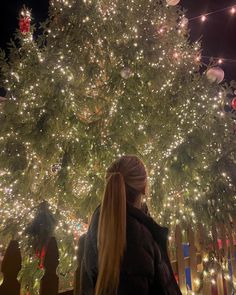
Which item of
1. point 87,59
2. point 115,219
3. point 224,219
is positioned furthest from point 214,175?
point 115,219

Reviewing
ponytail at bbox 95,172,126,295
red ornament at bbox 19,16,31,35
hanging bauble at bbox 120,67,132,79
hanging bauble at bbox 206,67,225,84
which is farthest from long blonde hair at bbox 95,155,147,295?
red ornament at bbox 19,16,31,35

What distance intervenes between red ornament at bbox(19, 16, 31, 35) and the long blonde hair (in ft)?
12.5

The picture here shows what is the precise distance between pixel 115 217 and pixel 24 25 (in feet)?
14.3

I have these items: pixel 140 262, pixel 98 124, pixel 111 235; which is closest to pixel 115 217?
pixel 111 235

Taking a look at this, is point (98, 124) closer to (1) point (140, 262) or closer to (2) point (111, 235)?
(2) point (111, 235)

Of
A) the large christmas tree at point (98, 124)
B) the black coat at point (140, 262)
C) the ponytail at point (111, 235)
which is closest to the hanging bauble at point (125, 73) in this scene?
the large christmas tree at point (98, 124)

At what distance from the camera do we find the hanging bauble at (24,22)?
5012 mm

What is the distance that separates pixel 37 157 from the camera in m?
4.60

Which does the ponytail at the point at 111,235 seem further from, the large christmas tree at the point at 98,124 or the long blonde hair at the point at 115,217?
the large christmas tree at the point at 98,124

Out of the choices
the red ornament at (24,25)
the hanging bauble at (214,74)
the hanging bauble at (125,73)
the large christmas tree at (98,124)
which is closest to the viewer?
the large christmas tree at (98,124)

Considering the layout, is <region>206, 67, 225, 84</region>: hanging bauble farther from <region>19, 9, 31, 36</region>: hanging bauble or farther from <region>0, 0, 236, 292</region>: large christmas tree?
<region>19, 9, 31, 36</region>: hanging bauble

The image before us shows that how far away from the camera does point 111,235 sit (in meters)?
1.87

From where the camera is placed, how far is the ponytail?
5.86 ft

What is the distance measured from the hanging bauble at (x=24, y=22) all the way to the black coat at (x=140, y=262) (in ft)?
13.3
